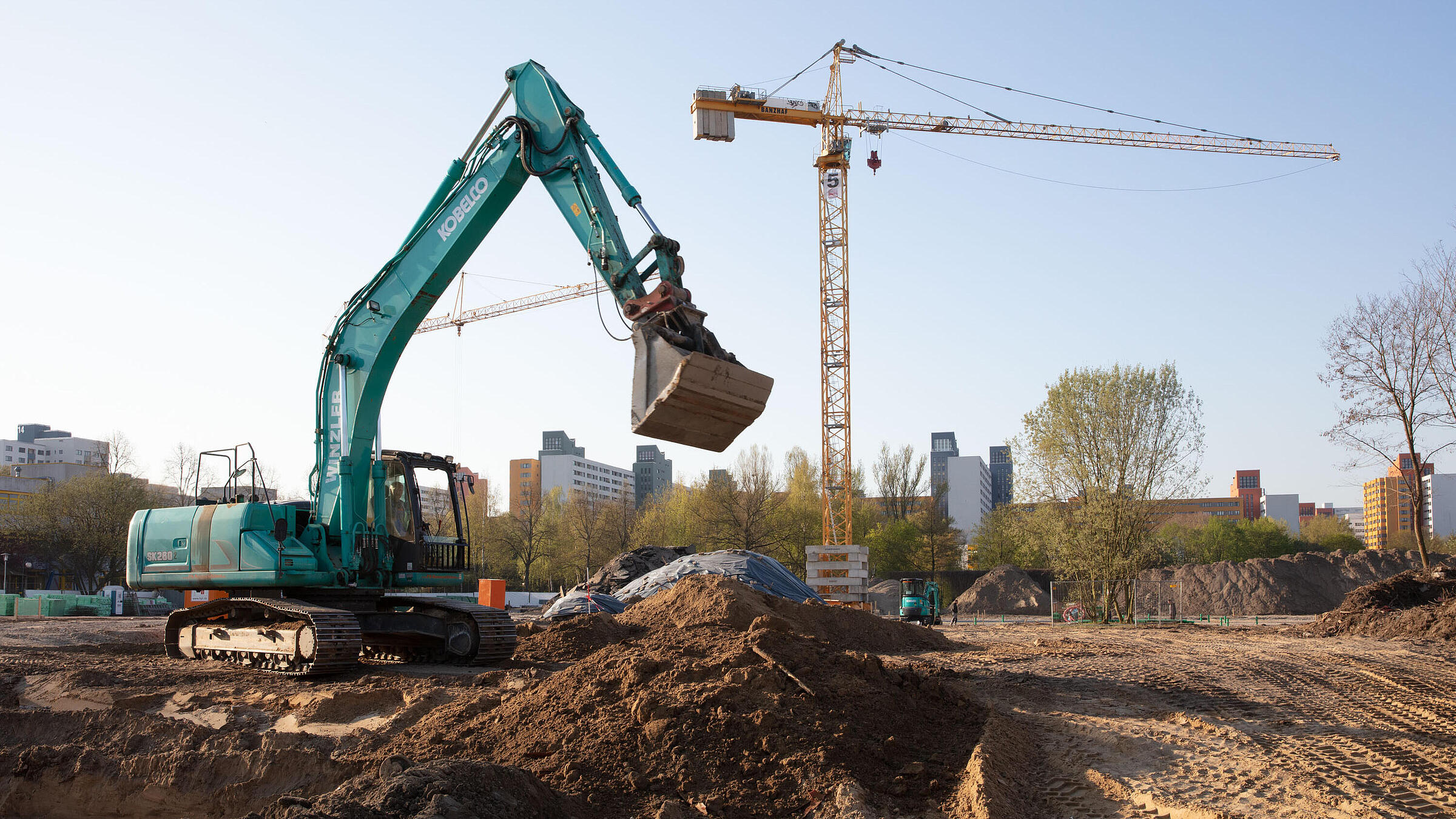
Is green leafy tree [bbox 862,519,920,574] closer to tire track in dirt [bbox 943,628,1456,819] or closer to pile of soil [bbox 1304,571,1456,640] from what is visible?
pile of soil [bbox 1304,571,1456,640]

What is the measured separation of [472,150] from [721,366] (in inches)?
226

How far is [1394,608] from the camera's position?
829 inches

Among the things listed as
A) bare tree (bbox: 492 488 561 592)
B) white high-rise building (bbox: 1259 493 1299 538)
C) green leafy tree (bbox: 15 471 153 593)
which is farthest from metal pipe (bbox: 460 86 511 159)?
white high-rise building (bbox: 1259 493 1299 538)

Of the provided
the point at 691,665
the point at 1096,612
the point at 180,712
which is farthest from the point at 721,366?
the point at 1096,612

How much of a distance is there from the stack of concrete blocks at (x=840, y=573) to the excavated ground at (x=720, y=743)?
16.7 meters

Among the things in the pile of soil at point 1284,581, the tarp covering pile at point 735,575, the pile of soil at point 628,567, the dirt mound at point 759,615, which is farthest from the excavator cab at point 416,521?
the pile of soil at point 1284,581

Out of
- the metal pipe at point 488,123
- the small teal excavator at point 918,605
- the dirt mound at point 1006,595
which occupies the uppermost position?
the metal pipe at point 488,123

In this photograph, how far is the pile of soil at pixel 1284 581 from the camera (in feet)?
121

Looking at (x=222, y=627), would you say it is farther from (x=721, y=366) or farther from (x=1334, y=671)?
(x=1334, y=671)

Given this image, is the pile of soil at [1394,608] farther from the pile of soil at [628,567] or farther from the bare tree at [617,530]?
the bare tree at [617,530]

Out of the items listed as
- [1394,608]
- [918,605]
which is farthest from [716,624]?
[1394,608]

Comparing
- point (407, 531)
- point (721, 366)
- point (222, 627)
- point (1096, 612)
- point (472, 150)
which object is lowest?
point (1096, 612)

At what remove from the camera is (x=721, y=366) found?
337 inches

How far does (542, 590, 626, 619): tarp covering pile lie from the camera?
19.1 meters
